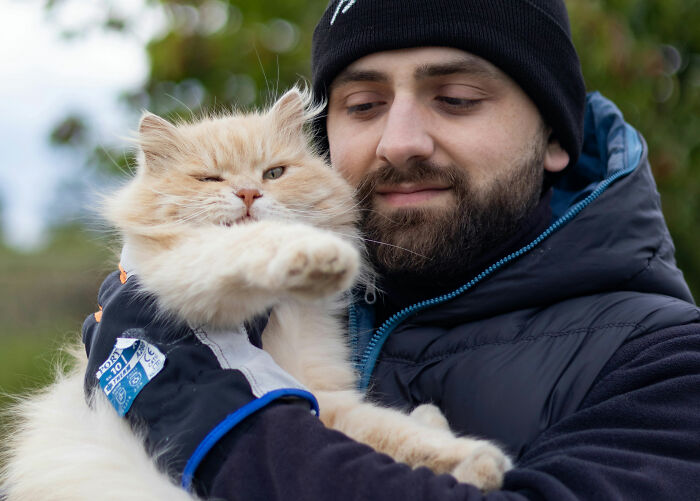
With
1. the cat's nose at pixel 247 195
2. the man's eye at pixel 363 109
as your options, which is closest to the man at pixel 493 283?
the man's eye at pixel 363 109

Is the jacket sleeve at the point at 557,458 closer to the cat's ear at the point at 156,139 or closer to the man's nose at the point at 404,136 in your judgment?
the man's nose at the point at 404,136

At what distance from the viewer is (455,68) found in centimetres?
219

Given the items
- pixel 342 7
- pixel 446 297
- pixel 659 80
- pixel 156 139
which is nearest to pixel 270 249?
pixel 446 297

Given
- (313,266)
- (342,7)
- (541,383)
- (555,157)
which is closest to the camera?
(313,266)

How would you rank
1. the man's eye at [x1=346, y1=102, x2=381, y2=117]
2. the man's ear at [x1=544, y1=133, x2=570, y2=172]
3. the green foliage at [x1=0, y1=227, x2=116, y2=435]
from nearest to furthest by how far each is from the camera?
the man's eye at [x1=346, y1=102, x2=381, y2=117] < the man's ear at [x1=544, y1=133, x2=570, y2=172] < the green foliage at [x1=0, y1=227, x2=116, y2=435]

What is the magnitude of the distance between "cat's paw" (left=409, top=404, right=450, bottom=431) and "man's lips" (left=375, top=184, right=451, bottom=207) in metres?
0.68

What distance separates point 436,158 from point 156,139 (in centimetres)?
92

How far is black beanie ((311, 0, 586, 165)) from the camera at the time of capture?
2.19 metres

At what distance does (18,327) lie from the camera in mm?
11000

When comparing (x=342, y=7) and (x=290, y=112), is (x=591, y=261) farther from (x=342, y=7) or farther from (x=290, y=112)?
(x=342, y=7)

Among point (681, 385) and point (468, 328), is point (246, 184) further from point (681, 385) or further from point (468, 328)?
point (681, 385)

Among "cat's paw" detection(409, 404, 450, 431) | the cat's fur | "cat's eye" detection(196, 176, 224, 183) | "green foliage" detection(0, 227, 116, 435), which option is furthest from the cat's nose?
"green foliage" detection(0, 227, 116, 435)

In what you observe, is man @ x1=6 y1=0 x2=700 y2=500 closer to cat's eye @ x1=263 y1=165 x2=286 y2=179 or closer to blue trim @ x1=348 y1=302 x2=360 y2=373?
blue trim @ x1=348 y1=302 x2=360 y2=373

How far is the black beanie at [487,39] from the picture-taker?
219 centimetres
